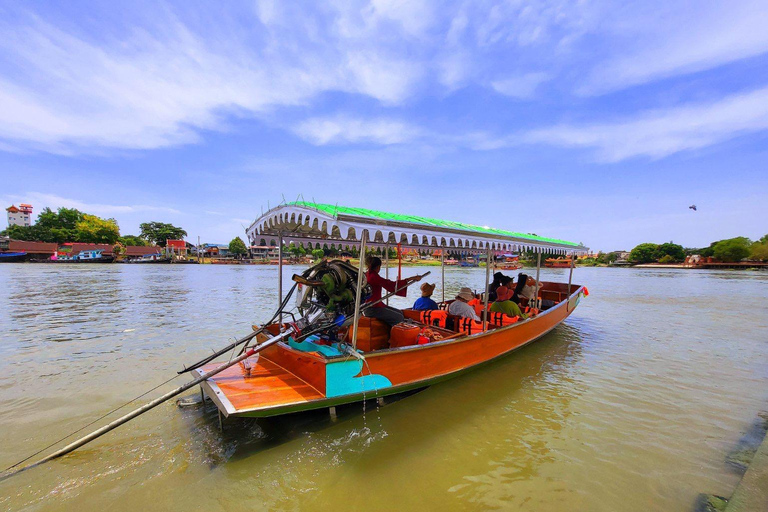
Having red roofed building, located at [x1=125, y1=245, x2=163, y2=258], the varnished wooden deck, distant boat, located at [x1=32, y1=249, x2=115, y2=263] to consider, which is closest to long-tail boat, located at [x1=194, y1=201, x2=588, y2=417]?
the varnished wooden deck

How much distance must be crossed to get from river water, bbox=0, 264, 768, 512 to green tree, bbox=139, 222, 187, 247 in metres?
75.8

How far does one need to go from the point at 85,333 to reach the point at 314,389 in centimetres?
848

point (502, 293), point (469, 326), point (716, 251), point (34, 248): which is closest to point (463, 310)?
point (469, 326)

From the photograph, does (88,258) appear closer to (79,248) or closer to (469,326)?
(79,248)

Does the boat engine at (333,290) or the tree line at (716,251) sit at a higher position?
the tree line at (716,251)

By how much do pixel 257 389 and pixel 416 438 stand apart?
196cm

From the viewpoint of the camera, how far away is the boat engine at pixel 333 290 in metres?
4.39

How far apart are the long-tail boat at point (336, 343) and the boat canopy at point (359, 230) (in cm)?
2

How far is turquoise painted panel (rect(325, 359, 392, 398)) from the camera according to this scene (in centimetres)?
351

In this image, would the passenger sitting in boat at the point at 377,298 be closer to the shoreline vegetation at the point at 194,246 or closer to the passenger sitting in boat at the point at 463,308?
the passenger sitting in boat at the point at 463,308

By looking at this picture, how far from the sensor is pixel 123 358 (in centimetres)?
653

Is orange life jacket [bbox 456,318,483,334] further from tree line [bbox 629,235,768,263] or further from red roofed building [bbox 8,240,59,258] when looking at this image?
tree line [bbox 629,235,768,263]

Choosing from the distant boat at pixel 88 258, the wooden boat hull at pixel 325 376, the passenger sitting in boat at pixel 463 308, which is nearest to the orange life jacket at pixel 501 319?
the passenger sitting in boat at pixel 463 308

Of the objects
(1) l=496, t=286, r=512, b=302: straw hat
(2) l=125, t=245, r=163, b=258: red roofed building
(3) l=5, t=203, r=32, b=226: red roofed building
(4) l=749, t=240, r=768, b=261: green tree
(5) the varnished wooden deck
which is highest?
(3) l=5, t=203, r=32, b=226: red roofed building
